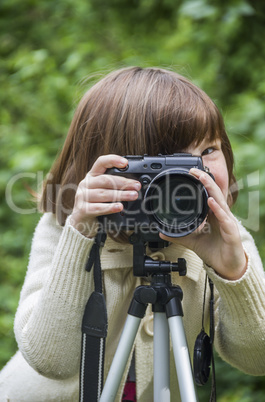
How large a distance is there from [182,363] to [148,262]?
0.19m

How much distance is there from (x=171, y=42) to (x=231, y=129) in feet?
2.76

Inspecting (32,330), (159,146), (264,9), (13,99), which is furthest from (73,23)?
(32,330)

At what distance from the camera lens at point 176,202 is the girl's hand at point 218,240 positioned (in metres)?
0.02

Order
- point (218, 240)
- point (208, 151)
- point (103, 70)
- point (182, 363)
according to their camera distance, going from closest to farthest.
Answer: point (182, 363), point (218, 240), point (208, 151), point (103, 70)

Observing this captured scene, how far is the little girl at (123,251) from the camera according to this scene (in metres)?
0.98

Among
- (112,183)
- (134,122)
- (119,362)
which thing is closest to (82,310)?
(119,362)

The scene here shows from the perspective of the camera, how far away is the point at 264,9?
2.02m

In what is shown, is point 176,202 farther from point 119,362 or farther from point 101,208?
point 119,362

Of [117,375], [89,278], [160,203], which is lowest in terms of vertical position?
[117,375]

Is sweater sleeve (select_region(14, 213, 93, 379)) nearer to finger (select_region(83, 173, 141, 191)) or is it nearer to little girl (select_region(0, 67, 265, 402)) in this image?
little girl (select_region(0, 67, 265, 402))

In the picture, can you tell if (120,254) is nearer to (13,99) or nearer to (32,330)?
(32,330)

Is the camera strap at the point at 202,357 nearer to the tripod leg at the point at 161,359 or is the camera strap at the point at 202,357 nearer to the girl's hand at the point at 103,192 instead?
the tripod leg at the point at 161,359

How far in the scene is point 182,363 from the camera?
0.88m

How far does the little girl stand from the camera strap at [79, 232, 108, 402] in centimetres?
4
